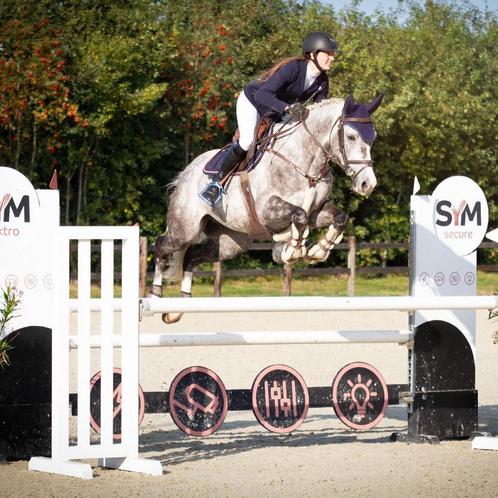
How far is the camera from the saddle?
620 centimetres

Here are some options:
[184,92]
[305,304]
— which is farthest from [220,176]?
[184,92]

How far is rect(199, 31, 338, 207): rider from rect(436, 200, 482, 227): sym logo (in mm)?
944

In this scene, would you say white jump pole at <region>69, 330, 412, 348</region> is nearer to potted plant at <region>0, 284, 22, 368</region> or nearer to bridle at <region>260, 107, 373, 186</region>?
potted plant at <region>0, 284, 22, 368</region>

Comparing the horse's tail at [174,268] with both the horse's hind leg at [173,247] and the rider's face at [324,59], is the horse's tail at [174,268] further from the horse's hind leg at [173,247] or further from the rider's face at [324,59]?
the rider's face at [324,59]

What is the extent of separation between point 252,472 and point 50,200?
5.15ft

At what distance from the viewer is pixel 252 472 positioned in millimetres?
4926

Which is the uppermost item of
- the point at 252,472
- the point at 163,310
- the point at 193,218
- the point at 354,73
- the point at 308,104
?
→ the point at 354,73

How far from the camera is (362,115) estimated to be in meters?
5.72

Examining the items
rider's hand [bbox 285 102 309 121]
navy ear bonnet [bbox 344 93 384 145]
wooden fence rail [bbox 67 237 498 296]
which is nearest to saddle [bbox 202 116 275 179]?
rider's hand [bbox 285 102 309 121]

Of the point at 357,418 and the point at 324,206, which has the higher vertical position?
the point at 324,206

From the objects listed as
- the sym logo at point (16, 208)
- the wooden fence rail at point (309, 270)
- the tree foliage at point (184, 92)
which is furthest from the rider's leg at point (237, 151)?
the tree foliage at point (184, 92)

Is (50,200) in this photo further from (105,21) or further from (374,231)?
(374,231)

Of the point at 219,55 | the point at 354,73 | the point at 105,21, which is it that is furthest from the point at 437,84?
the point at 105,21

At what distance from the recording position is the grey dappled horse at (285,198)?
573cm
